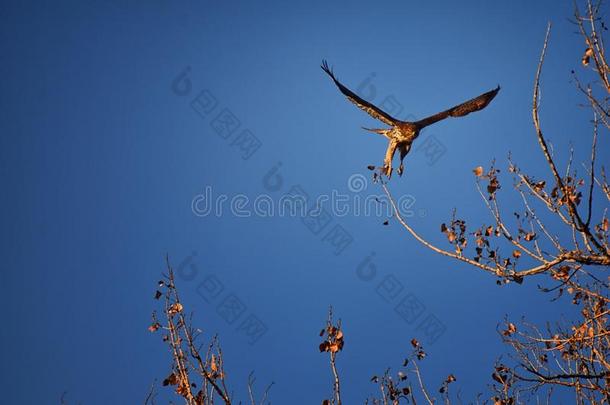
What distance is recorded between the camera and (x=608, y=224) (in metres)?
4.25

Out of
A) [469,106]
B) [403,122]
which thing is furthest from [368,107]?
[469,106]

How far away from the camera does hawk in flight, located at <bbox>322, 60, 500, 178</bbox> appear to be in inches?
284

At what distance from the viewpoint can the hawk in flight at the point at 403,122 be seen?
23.7 ft

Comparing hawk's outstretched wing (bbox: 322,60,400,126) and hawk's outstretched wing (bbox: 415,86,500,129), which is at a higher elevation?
hawk's outstretched wing (bbox: 322,60,400,126)

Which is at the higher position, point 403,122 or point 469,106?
point 403,122

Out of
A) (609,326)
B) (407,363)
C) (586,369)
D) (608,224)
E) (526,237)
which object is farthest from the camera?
(407,363)

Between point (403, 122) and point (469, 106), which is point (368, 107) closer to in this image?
point (403, 122)

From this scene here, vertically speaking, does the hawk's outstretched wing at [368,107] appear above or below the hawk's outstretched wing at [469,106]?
above

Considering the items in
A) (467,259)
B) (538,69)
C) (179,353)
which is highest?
(179,353)

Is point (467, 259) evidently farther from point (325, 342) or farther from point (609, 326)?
Answer: point (609, 326)

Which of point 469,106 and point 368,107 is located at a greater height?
point 368,107

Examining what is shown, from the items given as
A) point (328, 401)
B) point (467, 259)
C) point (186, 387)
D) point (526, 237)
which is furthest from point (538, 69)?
point (186, 387)

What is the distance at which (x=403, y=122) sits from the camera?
24.4 feet

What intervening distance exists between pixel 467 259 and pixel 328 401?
256 cm
